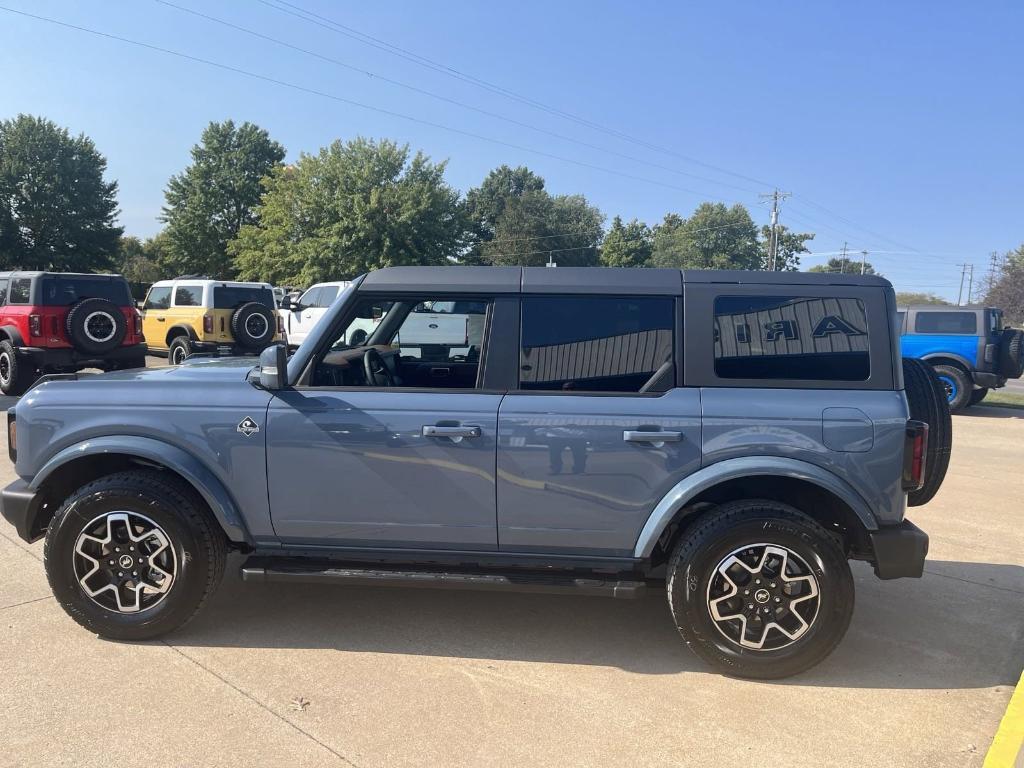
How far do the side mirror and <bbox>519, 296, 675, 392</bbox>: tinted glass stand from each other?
1.13 metres

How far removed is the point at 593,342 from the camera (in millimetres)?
3500

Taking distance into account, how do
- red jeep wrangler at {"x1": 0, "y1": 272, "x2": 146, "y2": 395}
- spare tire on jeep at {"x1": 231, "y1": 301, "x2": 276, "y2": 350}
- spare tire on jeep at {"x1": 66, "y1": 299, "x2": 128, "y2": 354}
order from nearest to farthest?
spare tire on jeep at {"x1": 66, "y1": 299, "x2": 128, "y2": 354} < red jeep wrangler at {"x1": 0, "y1": 272, "x2": 146, "y2": 395} < spare tire on jeep at {"x1": 231, "y1": 301, "x2": 276, "y2": 350}

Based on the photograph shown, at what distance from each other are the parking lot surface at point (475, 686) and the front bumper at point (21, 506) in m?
0.54

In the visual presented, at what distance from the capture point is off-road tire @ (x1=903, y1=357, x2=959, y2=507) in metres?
3.63

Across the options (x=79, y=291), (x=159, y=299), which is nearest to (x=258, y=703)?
(x=79, y=291)

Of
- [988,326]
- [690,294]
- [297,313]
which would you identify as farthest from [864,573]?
[297,313]

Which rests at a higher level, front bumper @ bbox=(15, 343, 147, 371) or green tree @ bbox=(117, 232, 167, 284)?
green tree @ bbox=(117, 232, 167, 284)

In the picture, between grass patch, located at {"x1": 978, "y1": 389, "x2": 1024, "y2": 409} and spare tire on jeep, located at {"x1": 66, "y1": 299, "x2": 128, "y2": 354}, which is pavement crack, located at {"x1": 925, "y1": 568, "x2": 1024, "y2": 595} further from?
spare tire on jeep, located at {"x1": 66, "y1": 299, "x2": 128, "y2": 354}

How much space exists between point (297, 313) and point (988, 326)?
1459cm

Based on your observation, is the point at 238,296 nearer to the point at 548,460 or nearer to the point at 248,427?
the point at 248,427

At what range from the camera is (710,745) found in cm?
284

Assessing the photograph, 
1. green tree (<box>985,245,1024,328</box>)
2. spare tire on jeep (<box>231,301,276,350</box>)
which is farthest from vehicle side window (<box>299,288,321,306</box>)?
green tree (<box>985,245,1024,328</box>)

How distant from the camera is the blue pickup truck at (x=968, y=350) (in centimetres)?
1266

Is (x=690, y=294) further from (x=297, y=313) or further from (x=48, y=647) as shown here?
(x=297, y=313)
